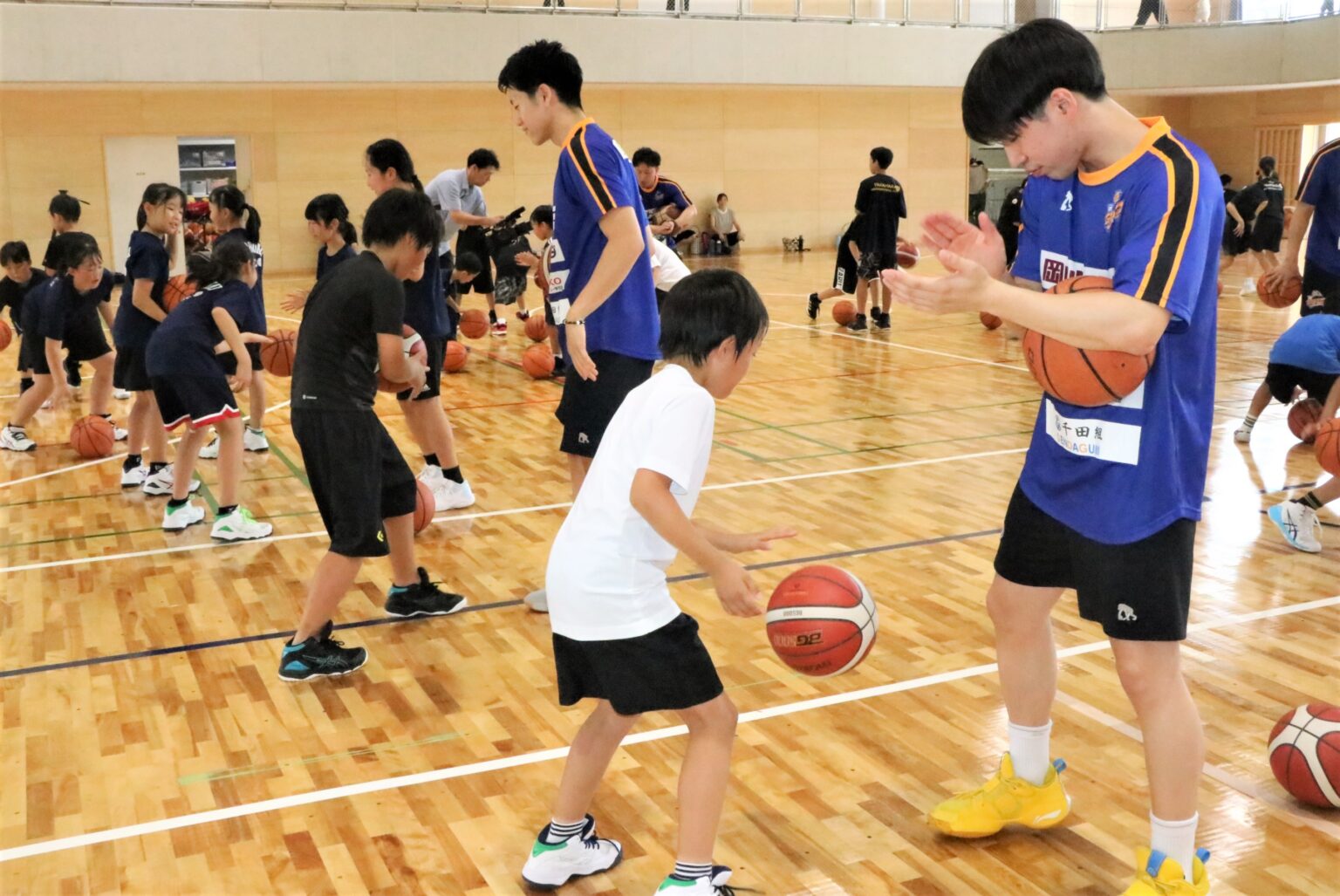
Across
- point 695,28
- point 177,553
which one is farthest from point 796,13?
point 177,553

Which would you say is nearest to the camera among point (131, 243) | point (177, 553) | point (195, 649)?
point (195, 649)

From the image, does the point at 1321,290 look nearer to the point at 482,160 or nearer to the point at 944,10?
the point at 482,160

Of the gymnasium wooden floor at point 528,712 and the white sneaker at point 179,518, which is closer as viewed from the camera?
the gymnasium wooden floor at point 528,712

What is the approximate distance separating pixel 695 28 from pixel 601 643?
734 inches

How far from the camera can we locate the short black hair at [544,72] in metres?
4.56

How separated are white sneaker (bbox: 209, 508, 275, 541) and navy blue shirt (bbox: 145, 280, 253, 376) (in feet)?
2.28

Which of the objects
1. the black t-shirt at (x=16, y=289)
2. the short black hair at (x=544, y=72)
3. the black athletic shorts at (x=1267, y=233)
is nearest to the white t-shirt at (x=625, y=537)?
the short black hair at (x=544, y=72)

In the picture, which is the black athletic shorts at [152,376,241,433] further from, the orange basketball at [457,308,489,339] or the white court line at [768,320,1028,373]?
the white court line at [768,320,1028,373]

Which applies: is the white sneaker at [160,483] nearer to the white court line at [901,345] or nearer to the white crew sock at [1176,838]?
the white crew sock at [1176,838]

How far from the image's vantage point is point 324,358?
14.8 feet

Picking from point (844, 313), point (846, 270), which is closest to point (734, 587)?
point (846, 270)

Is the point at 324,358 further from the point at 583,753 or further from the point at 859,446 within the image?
the point at 859,446

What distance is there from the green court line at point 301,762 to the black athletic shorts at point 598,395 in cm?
122

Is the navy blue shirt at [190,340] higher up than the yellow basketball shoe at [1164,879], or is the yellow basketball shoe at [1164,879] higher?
the navy blue shirt at [190,340]
